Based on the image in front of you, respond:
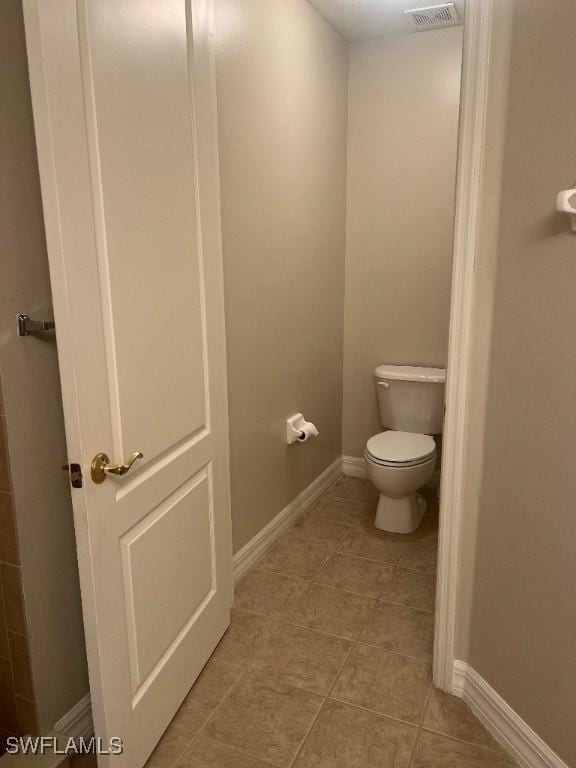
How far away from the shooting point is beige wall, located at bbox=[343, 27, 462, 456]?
2.94m

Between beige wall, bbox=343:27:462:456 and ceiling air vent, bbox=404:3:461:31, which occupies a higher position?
ceiling air vent, bbox=404:3:461:31

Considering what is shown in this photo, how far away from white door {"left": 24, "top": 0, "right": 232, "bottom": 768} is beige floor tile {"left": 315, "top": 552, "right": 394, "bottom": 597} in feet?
2.34

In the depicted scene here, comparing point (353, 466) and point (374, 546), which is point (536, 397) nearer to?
point (374, 546)

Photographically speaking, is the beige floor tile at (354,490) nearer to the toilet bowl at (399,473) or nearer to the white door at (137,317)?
the toilet bowl at (399,473)

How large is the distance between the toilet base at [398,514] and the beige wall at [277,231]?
454 millimetres

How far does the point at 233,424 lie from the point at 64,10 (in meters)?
1.48

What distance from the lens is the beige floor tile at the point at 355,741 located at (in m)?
1.56

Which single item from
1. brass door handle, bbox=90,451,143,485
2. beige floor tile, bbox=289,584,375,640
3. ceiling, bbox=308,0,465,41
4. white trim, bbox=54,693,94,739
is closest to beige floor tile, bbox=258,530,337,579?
beige floor tile, bbox=289,584,375,640

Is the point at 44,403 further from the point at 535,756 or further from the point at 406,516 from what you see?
the point at 406,516

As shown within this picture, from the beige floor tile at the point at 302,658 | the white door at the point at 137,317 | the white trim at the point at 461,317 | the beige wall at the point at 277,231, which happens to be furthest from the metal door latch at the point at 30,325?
the beige floor tile at the point at 302,658

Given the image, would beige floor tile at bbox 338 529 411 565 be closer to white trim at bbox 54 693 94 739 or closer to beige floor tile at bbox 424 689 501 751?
beige floor tile at bbox 424 689 501 751

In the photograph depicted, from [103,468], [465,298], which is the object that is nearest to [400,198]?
[465,298]

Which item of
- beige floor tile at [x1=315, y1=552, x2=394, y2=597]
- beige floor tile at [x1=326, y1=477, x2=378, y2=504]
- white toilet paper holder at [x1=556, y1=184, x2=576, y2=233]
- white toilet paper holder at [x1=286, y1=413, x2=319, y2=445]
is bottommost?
beige floor tile at [x1=315, y1=552, x2=394, y2=597]

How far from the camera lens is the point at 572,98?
4.07 feet
